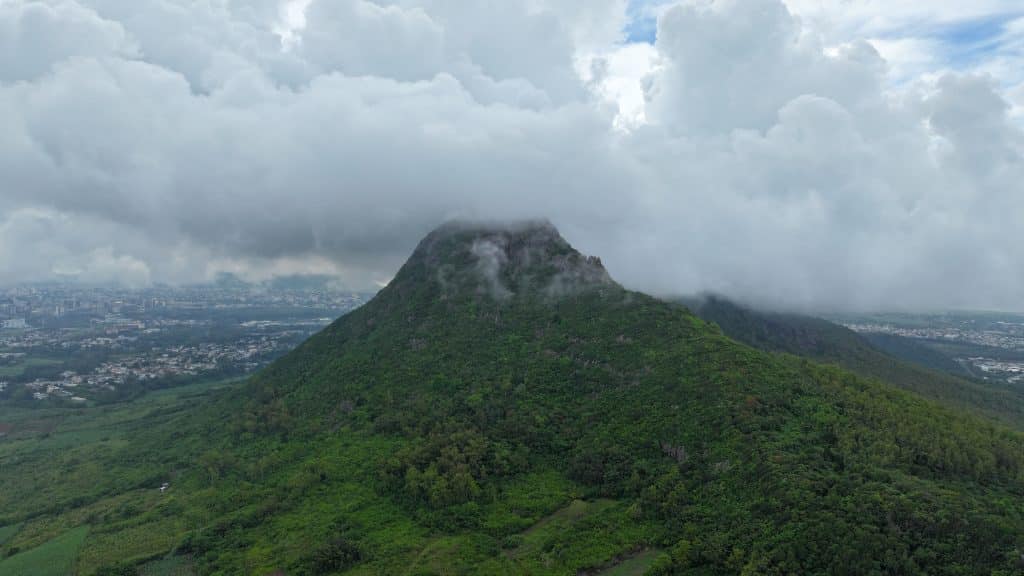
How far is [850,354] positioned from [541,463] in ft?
435

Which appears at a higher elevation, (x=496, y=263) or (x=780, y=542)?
(x=496, y=263)

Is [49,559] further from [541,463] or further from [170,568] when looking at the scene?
[541,463]

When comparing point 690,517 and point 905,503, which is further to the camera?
point 690,517

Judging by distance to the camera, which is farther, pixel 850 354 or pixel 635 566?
pixel 850 354

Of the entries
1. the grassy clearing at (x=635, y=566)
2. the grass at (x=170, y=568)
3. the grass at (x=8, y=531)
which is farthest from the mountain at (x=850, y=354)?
the grass at (x=8, y=531)

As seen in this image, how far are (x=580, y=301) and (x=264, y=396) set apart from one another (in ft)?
243

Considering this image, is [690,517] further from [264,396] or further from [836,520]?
[264,396]

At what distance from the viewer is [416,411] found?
309 feet

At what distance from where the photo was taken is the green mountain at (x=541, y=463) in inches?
1997

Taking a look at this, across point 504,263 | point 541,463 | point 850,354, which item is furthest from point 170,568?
point 850,354

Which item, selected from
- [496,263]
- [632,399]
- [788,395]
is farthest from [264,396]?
[788,395]

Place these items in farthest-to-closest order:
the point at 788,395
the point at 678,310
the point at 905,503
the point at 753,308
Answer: the point at 753,308 → the point at 678,310 → the point at 788,395 → the point at 905,503

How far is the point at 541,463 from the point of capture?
78.3 metres

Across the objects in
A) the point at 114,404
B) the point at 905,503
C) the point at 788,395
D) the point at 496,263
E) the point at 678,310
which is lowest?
the point at 114,404
